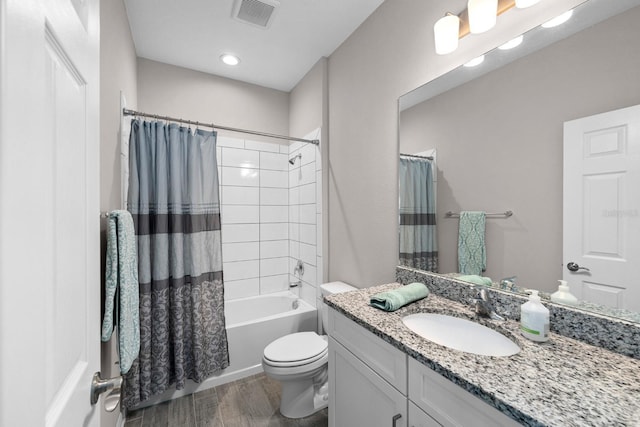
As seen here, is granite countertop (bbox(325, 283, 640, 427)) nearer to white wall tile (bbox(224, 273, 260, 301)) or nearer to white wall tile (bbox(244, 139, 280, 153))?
white wall tile (bbox(224, 273, 260, 301))

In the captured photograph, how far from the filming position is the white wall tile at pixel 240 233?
267cm


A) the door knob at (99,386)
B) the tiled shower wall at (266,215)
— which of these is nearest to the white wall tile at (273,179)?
the tiled shower wall at (266,215)

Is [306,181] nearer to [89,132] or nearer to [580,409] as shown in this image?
[89,132]

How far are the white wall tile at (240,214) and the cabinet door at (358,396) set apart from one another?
1.74 metres

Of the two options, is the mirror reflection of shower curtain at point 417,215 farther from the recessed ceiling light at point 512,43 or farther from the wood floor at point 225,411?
the wood floor at point 225,411

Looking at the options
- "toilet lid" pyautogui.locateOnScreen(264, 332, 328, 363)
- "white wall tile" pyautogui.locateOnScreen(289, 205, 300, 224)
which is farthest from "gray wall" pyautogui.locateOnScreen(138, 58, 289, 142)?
"toilet lid" pyautogui.locateOnScreen(264, 332, 328, 363)

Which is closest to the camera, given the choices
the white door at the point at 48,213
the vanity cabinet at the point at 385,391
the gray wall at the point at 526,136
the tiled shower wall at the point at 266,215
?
the white door at the point at 48,213

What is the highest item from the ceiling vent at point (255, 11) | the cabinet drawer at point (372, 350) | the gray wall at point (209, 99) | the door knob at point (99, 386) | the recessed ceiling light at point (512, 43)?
the ceiling vent at point (255, 11)

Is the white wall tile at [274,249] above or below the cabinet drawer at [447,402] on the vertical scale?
above

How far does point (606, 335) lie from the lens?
2.76 feet

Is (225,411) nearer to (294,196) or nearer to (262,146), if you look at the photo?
(294,196)

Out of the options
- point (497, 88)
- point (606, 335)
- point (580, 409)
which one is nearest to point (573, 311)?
point (606, 335)

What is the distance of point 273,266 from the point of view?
2.92 meters

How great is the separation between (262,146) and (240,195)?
1.88 feet
